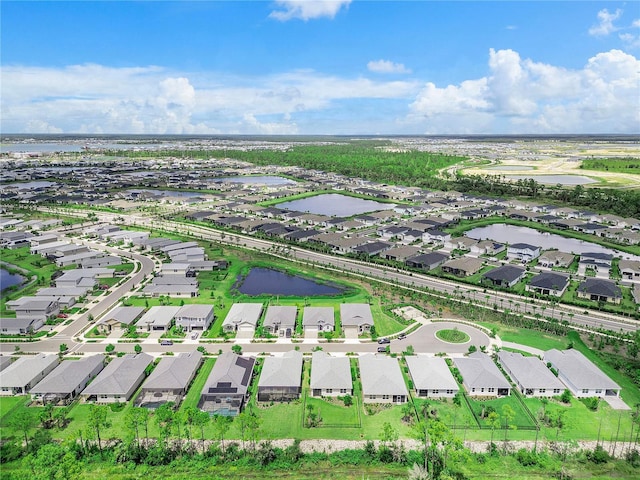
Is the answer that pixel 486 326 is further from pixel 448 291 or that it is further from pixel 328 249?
pixel 328 249

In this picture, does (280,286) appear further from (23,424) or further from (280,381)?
(23,424)

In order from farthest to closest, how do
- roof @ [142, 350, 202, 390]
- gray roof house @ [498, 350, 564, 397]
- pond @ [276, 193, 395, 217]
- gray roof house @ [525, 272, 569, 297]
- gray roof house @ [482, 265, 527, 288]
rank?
pond @ [276, 193, 395, 217]
gray roof house @ [482, 265, 527, 288]
gray roof house @ [525, 272, 569, 297]
gray roof house @ [498, 350, 564, 397]
roof @ [142, 350, 202, 390]

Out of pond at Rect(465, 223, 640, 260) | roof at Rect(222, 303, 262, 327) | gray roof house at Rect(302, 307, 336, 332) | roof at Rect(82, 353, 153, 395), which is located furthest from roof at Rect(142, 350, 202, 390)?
pond at Rect(465, 223, 640, 260)

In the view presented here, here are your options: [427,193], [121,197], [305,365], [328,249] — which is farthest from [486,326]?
[121,197]

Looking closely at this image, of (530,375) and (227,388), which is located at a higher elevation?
(227,388)

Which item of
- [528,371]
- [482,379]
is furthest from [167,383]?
[528,371]

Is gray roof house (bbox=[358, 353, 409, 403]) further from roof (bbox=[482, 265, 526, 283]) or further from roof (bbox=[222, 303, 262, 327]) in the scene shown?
roof (bbox=[482, 265, 526, 283])
